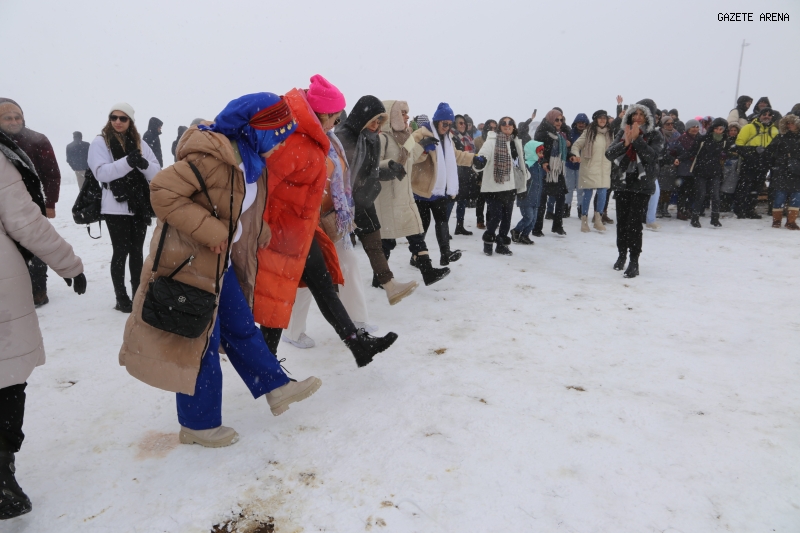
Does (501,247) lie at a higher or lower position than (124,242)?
lower

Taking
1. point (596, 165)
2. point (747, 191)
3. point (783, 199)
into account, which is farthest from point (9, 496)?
point (747, 191)

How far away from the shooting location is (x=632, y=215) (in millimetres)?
5855

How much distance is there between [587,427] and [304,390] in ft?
5.25

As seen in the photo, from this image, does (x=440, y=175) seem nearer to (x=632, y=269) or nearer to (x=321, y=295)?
(x=632, y=269)

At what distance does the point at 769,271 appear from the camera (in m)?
6.00

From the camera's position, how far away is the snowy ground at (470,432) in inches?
84.4

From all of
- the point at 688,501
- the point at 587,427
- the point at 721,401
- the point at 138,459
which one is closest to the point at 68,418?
the point at 138,459

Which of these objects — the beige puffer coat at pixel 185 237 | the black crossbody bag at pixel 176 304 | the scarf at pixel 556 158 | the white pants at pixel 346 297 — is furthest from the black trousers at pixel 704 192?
the black crossbody bag at pixel 176 304

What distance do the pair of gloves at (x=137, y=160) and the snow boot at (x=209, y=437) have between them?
2.73m

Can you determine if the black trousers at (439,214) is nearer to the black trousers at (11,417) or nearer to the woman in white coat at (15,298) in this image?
the woman in white coat at (15,298)

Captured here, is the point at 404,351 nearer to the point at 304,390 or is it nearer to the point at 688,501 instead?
the point at 304,390

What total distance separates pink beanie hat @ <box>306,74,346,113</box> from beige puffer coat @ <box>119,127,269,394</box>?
1089 millimetres

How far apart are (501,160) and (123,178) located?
4516mm

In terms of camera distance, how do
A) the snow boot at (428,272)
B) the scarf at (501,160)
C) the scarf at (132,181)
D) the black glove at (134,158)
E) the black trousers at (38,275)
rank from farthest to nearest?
the scarf at (501,160)
the snow boot at (428,272)
the black trousers at (38,275)
the scarf at (132,181)
the black glove at (134,158)
